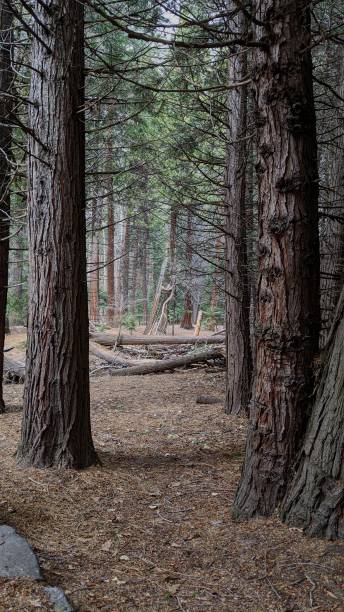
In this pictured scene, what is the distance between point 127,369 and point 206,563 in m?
9.89

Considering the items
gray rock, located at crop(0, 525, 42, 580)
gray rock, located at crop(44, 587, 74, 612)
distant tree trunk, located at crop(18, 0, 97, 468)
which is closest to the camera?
gray rock, located at crop(44, 587, 74, 612)

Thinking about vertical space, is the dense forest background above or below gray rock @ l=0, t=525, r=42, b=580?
above

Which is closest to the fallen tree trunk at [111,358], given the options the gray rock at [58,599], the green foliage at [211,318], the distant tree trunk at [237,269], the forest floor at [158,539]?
the distant tree trunk at [237,269]

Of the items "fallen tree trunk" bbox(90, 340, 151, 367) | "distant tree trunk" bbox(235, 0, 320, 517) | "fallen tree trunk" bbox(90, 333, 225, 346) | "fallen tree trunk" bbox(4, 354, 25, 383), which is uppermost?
"distant tree trunk" bbox(235, 0, 320, 517)

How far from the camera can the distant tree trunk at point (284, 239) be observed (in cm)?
372

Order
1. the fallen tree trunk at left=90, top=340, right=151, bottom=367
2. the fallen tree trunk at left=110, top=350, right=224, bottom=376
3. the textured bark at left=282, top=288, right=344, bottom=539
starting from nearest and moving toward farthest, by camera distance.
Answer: the textured bark at left=282, top=288, right=344, bottom=539, the fallen tree trunk at left=110, top=350, right=224, bottom=376, the fallen tree trunk at left=90, top=340, right=151, bottom=367

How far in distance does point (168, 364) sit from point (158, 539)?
9.47m

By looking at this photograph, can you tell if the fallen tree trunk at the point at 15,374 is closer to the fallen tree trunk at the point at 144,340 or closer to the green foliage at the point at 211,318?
the fallen tree trunk at the point at 144,340

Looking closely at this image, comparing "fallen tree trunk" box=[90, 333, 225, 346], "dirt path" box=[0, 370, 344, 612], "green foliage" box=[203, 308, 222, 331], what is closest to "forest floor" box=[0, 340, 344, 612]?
"dirt path" box=[0, 370, 344, 612]

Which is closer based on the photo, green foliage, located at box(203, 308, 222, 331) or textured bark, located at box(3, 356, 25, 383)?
textured bark, located at box(3, 356, 25, 383)

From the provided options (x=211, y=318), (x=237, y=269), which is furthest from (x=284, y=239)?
(x=211, y=318)

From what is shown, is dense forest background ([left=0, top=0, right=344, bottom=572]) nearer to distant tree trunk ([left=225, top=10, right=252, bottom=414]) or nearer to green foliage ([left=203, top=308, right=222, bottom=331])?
distant tree trunk ([left=225, top=10, right=252, bottom=414])

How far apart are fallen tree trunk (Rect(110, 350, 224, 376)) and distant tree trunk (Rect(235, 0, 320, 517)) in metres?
9.34

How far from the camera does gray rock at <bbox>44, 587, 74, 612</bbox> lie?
2.71 m
